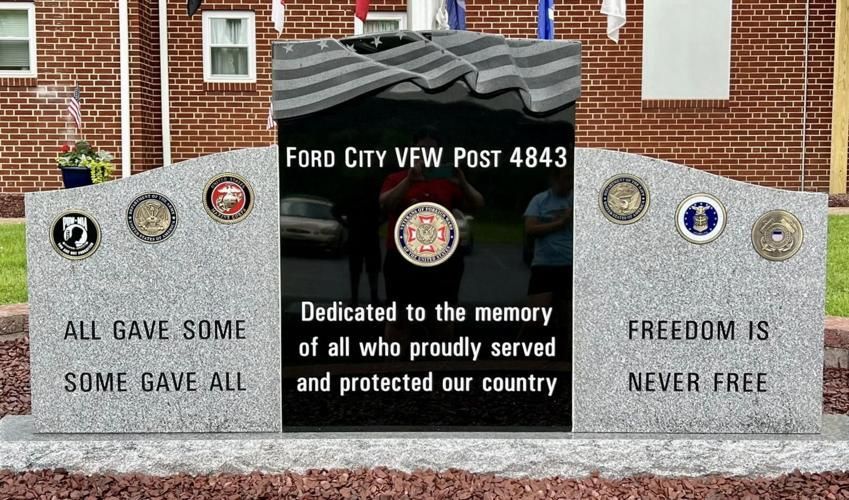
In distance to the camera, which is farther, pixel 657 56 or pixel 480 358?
pixel 657 56

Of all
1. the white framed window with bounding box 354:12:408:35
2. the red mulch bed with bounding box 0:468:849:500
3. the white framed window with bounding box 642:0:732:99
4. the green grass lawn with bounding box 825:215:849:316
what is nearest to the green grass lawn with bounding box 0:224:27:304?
the red mulch bed with bounding box 0:468:849:500

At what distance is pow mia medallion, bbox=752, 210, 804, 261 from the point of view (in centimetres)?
389

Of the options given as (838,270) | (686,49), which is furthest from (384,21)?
(838,270)

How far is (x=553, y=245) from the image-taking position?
3939mm

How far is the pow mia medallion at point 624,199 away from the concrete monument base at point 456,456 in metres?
0.95

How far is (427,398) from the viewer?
401 centimetres

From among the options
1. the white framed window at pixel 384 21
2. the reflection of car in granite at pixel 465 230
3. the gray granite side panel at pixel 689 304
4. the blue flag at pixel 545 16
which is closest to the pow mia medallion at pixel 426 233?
the reflection of car in granite at pixel 465 230

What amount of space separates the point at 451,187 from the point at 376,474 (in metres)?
1.24

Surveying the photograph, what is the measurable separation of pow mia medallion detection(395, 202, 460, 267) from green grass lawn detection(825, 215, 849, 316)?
3739 millimetres

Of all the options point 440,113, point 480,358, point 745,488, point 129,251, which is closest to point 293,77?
point 440,113

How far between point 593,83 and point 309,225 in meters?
11.6

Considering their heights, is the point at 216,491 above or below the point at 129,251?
below

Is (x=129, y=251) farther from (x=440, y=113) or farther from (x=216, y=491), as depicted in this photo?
(x=440, y=113)

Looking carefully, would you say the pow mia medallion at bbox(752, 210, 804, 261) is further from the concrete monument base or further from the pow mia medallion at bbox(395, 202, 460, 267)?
the pow mia medallion at bbox(395, 202, 460, 267)
